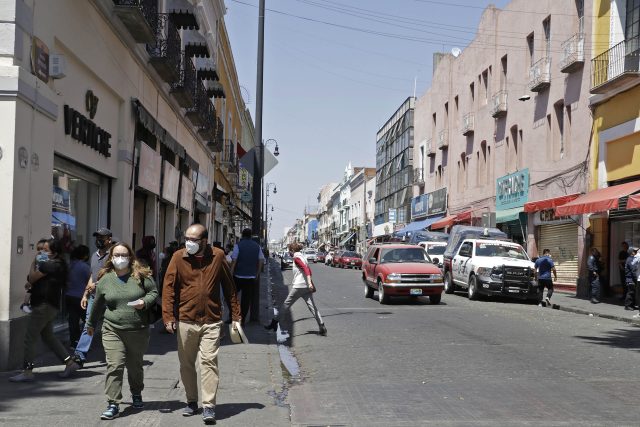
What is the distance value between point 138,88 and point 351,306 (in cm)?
804

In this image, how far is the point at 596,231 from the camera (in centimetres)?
2389

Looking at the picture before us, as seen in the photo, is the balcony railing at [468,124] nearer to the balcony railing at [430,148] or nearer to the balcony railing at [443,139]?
the balcony railing at [443,139]

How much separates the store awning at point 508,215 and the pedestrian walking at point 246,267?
19550mm

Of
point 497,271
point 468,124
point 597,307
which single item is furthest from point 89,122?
point 468,124

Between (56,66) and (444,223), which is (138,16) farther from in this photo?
(444,223)

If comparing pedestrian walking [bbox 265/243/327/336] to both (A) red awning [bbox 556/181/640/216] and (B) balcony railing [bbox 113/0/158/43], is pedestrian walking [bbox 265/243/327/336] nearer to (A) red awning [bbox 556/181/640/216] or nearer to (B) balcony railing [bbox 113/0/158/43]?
(B) balcony railing [bbox 113/0/158/43]

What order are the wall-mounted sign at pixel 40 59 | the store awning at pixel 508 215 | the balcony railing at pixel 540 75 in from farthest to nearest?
the store awning at pixel 508 215 → the balcony railing at pixel 540 75 → the wall-mounted sign at pixel 40 59

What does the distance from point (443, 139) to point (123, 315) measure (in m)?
40.3

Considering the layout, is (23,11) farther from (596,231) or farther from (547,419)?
(596,231)

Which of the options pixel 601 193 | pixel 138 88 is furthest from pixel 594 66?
pixel 138 88

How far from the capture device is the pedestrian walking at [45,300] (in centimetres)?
812

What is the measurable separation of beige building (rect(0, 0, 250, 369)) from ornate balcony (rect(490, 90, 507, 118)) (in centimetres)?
1605

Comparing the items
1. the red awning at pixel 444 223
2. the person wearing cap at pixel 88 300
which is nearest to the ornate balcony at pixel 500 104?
the red awning at pixel 444 223

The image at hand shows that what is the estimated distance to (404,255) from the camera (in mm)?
21016
